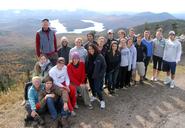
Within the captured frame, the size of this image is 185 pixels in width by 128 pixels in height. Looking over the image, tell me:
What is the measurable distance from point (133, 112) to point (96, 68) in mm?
1795

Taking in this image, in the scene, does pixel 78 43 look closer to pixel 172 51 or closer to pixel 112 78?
pixel 112 78

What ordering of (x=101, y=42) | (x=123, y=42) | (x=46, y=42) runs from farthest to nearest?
(x=123, y=42) → (x=101, y=42) → (x=46, y=42)

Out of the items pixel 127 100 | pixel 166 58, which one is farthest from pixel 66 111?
pixel 166 58

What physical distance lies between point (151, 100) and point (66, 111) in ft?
11.6

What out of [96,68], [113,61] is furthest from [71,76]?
[113,61]

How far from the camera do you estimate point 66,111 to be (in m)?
7.84

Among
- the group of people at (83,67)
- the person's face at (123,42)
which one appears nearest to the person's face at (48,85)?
the group of people at (83,67)

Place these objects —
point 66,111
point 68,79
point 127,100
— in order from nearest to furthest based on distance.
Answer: point 66,111
point 68,79
point 127,100

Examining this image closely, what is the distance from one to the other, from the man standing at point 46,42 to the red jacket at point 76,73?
101 cm

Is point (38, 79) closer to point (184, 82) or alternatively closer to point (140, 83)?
point (140, 83)

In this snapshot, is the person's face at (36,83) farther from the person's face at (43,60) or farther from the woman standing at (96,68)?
the woman standing at (96,68)

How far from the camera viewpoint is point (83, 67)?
8789mm

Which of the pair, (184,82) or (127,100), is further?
(184,82)

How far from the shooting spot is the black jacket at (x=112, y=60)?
31.6 ft
